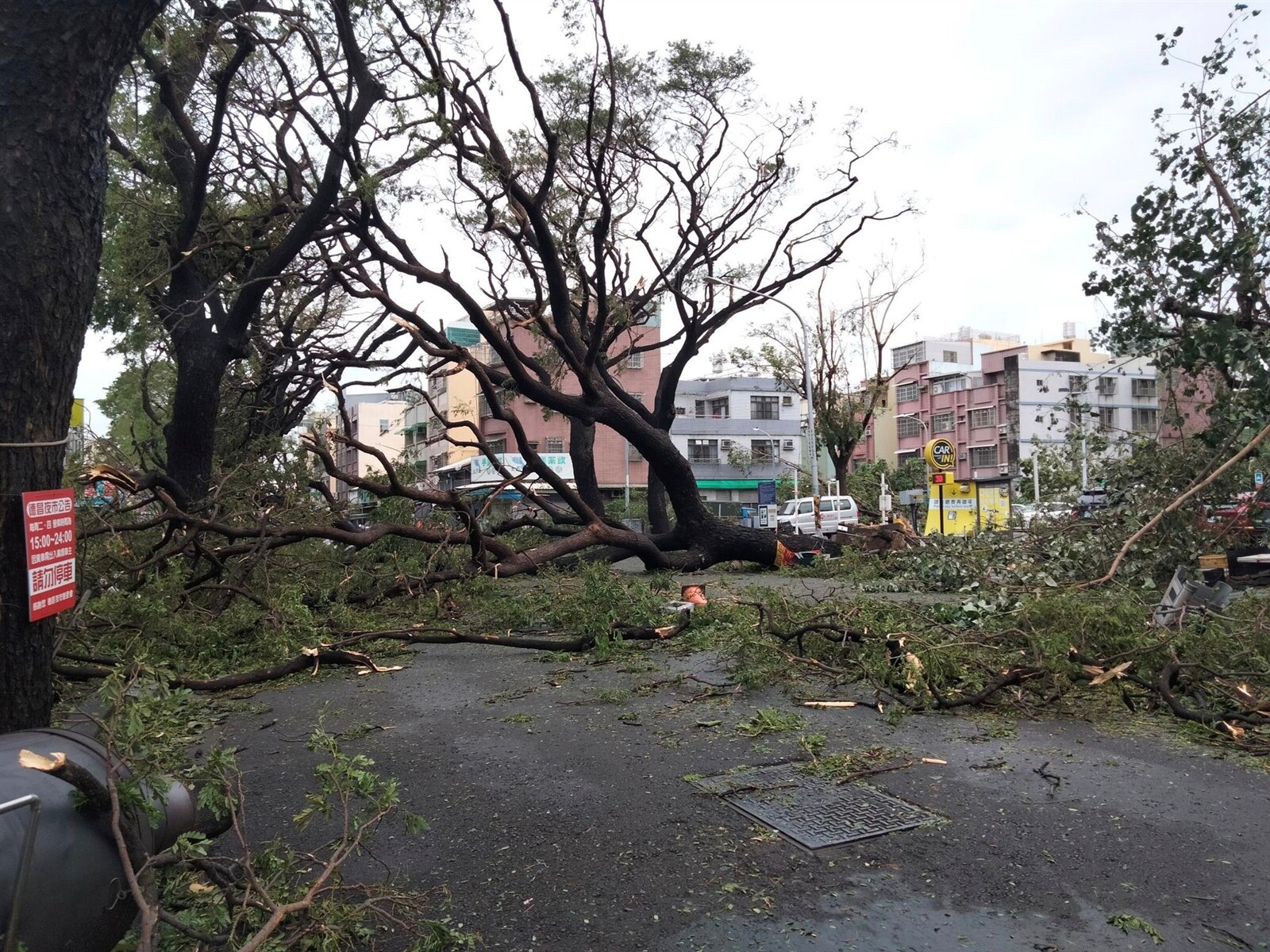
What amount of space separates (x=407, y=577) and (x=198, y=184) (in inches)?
231

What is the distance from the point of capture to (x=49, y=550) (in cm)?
339

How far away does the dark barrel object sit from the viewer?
6.94 ft

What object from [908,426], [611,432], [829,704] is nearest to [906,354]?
[908,426]

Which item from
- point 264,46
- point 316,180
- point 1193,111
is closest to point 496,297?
point 316,180

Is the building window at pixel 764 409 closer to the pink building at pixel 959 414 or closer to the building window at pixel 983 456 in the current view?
the pink building at pixel 959 414

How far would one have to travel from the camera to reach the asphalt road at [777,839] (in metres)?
3.06

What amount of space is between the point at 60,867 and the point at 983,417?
6331 centimetres

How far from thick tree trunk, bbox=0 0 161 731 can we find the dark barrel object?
0.99m

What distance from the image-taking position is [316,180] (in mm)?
12945

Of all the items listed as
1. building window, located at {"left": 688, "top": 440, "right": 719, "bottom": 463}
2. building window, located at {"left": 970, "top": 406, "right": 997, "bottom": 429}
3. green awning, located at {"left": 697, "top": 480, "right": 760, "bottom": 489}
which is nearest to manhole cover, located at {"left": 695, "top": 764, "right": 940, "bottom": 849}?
green awning, located at {"left": 697, "top": 480, "right": 760, "bottom": 489}

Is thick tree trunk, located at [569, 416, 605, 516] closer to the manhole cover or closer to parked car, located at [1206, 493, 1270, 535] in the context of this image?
parked car, located at [1206, 493, 1270, 535]

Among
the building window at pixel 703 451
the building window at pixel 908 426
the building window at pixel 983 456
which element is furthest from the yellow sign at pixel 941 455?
the building window at pixel 908 426

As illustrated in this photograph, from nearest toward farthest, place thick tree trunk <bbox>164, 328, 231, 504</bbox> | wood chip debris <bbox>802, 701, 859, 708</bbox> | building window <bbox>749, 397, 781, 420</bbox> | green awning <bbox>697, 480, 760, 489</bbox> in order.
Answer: wood chip debris <bbox>802, 701, 859, 708</bbox>, thick tree trunk <bbox>164, 328, 231, 504</bbox>, green awning <bbox>697, 480, 760, 489</bbox>, building window <bbox>749, 397, 781, 420</bbox>

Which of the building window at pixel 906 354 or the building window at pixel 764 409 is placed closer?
the building window at pixel 764 409
